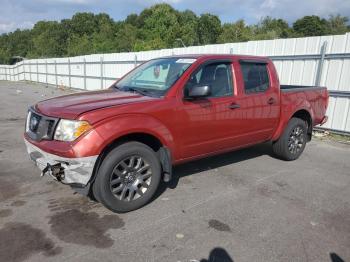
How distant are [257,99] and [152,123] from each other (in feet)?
6.59

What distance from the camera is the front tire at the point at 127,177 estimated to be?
11.6 feet

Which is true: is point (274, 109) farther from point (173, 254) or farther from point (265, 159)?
point (173, 254)

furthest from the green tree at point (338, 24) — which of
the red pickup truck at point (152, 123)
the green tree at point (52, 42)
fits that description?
the green tree at point (52, 42)

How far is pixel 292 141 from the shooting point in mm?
5879

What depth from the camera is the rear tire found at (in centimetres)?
570

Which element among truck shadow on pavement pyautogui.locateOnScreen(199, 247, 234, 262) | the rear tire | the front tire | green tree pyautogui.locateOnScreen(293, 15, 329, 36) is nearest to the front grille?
the front tire

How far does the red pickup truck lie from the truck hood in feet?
0.04

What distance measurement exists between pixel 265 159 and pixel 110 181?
347 centimetres

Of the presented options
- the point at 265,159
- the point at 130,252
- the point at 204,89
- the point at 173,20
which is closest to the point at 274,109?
the point at 265,159

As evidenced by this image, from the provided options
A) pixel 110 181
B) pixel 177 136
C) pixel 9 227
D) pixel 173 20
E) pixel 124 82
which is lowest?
pixel 9 227

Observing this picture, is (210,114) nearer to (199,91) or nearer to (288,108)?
(199,91)

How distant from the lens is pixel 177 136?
13.4 ft

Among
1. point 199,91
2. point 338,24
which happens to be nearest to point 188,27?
point 338,24

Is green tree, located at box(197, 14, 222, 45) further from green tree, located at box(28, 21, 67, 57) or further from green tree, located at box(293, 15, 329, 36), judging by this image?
green tree, located at box(28, 21, 67, 57)
